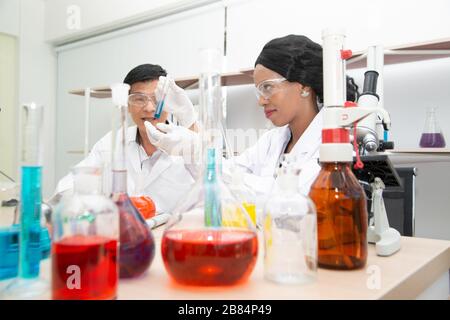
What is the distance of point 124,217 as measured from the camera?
51 cm

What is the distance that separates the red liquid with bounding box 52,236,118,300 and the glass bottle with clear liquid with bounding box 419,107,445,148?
210cm

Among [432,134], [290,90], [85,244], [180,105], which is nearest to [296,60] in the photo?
[290,90]

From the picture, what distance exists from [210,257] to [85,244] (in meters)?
0.14

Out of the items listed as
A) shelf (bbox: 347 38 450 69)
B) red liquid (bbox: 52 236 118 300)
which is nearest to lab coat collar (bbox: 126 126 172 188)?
red liquid (bbox: 52 236 118 300)

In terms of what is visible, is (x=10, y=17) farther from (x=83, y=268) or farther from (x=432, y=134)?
(x=83, y=268)

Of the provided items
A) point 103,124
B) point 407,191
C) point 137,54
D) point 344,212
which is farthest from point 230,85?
point 344,212

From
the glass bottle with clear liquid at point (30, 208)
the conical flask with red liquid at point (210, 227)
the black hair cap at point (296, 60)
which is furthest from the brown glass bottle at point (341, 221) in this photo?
the black hair cap at point (296, 60)

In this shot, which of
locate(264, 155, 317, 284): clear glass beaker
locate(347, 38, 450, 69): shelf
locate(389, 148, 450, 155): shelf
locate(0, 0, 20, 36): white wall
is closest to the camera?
locate(264, 155, 317, 284): clear glass beaker

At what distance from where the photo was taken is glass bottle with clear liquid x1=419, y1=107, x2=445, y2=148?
2.11 m

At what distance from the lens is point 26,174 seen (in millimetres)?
468

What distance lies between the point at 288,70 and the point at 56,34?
3.73 meters

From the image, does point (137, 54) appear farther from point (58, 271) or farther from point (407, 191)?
point (58, 271)

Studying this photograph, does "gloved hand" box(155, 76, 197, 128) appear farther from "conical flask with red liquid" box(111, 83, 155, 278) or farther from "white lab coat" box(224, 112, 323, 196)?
"conical flask with red liquid" box(111, 83, 155, 278)
